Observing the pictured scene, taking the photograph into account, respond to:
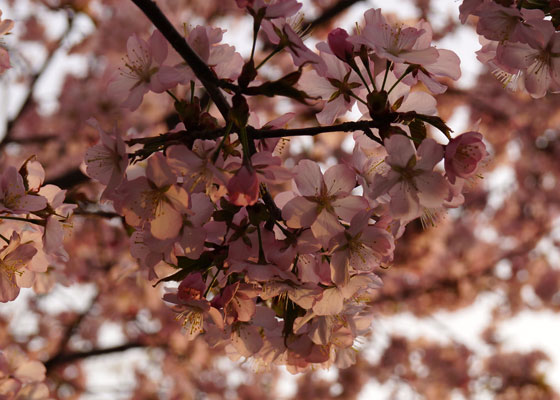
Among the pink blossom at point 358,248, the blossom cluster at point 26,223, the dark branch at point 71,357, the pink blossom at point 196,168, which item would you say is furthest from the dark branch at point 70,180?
the dark branch at point 71,357

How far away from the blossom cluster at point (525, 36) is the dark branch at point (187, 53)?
559mm

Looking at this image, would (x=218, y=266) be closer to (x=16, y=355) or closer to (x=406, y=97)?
(x=406, y=97)

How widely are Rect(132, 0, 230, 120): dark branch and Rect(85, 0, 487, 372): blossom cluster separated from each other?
24 mm

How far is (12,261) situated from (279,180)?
2.44 feet

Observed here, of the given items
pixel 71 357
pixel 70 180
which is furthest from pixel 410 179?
pixel 71 357

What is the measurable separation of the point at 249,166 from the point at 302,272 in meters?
0.29

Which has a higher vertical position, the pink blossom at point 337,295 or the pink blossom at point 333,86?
the pink blossom at point 333,86

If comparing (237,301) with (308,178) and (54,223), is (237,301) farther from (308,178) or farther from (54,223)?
(54,223)

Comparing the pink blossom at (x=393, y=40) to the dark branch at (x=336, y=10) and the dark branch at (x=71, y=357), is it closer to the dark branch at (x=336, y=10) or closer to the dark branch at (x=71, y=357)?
the dark branch at (x=336, y=10)

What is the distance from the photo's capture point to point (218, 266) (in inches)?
40.7

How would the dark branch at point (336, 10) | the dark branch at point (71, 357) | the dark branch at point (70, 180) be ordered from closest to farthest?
the dark branch at point (70, 180) < the dark branch at point (336, 10) < the dark branch at point (71, 357)

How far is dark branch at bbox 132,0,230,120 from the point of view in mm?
978

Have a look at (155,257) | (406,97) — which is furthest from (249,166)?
(406,97)

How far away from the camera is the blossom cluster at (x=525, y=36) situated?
40.4 inches
